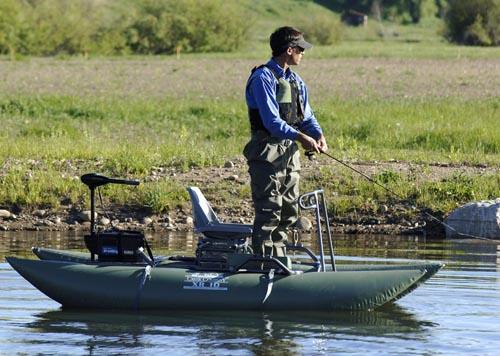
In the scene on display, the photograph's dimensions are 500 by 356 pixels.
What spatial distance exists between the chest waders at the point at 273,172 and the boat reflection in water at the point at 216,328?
579 millimetres

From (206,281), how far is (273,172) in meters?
0.92

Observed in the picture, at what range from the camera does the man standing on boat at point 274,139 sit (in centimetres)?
1006

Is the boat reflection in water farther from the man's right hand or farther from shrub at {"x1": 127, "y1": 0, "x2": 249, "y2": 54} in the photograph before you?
shrub at {"x1": 127, "y1": 0, "x2": 249, "y2": 54}

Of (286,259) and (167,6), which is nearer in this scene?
(286,259)

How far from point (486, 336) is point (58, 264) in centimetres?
318

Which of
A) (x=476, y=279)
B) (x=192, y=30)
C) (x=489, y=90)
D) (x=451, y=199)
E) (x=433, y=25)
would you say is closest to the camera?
(x=476, y=279)

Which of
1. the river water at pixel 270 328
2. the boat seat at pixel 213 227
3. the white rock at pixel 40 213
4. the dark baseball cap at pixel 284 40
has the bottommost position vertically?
the river water at pixel 270 328

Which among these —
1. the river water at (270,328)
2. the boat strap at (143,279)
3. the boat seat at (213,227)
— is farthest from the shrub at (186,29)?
the boat strap at (143,279)

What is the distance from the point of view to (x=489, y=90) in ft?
94.5

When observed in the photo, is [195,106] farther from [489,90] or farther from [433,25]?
[433,25]

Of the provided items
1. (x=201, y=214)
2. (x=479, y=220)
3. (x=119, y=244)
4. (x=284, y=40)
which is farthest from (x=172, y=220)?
(x=284, y=40)

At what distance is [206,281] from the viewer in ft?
33.4

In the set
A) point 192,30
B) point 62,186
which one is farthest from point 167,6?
point 62,186

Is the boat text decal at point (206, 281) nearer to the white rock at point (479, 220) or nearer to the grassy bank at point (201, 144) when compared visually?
the white rock at point (479, 220)
